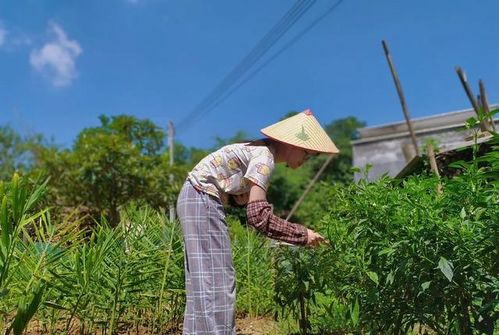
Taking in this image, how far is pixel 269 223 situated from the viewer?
238 cm

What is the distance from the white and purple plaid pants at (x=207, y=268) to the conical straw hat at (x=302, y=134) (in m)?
0.45

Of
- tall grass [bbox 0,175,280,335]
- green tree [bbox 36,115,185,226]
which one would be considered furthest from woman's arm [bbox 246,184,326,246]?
green tree [bbox 36,115,185,226]

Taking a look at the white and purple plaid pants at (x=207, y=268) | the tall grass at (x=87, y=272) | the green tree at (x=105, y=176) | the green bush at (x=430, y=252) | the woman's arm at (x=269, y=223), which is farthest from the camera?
the green tree at (x=105, y=176)

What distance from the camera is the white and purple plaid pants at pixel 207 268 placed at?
8.13 feet

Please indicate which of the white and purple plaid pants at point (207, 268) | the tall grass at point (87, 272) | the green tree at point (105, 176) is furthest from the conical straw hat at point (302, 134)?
the green tree at point (105, 176)

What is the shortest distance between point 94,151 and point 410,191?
390 inches

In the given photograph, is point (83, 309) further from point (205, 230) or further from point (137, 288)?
point (205, 230)

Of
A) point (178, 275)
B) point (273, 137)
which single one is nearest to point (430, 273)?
point (273, 137)

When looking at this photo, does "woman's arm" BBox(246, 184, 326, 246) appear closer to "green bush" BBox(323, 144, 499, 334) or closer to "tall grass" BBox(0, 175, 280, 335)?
"green bush" BBox(323, 144, 499, 334)

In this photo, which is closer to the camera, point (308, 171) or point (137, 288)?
point (137, 288)

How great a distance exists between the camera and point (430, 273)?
79.0 inches

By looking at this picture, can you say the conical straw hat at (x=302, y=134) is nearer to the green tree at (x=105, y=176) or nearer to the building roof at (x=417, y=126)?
the green tree at (x=105, y=176)

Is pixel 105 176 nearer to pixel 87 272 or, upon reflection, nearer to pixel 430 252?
pixel 87 272

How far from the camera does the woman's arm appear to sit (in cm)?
235
